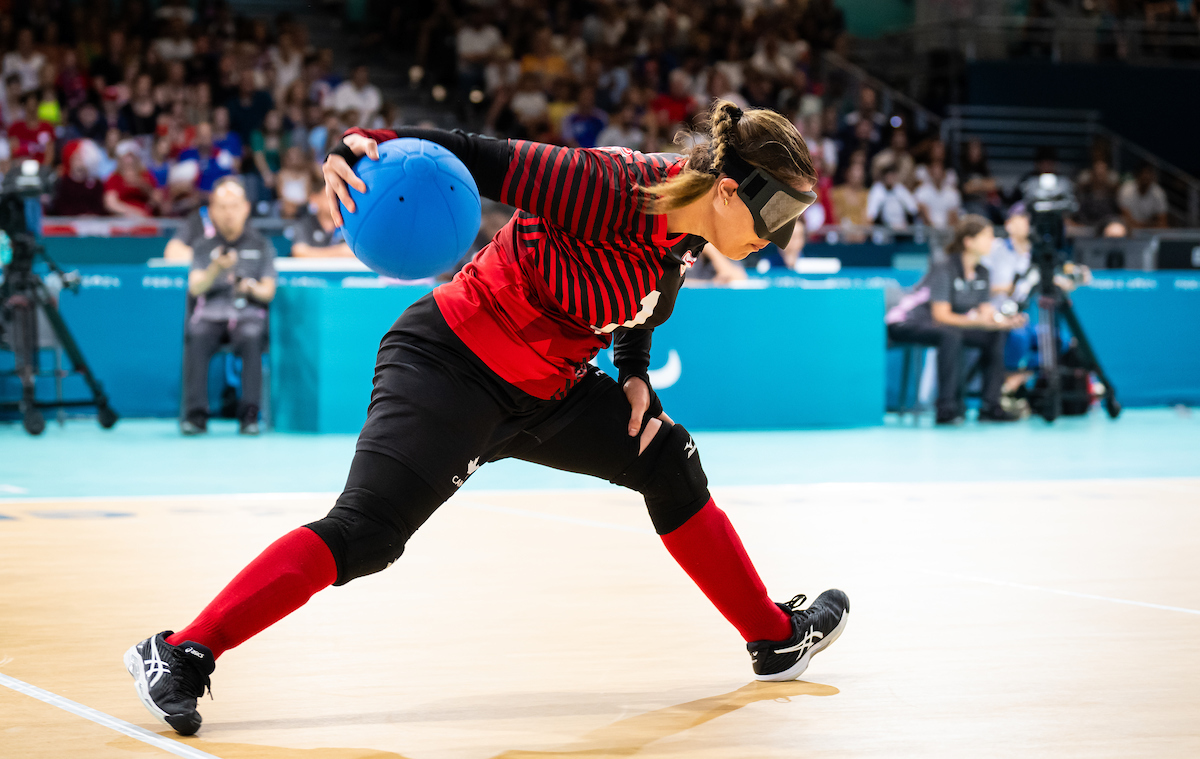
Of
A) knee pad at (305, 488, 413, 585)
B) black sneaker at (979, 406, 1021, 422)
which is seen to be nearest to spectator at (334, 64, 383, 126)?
black sneaker at (979, 406, 1021, 422)

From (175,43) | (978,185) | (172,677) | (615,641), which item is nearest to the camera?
(172,677)

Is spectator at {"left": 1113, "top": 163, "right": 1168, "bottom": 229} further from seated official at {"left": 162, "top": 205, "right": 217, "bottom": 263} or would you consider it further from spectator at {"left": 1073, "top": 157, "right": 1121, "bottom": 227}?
seated official at {"left": 162, "top": 205, "right": 217, "bottom": 263}

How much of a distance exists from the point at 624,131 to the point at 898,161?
3635mm

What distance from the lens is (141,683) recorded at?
294 centimetres

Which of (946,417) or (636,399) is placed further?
(946,417)

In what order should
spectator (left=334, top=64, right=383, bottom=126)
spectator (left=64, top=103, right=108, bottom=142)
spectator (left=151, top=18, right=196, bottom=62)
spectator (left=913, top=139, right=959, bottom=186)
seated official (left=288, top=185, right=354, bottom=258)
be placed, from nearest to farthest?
seated official (left=288, top=185, right=354, bottom=258), spectator (left=64, top=103, right=108, bottom=142), spectator (left=151, top=18, right=196, bottom=62), spectator (left=334, top=64, right=383, bottom=126), spectator (left=913, top=139, right=959, bottom=186)

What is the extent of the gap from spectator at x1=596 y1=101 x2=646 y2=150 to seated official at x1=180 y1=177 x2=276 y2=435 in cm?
641

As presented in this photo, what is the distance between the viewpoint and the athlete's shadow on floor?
281cm

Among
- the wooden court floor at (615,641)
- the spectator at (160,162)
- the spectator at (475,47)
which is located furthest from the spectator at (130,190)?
the wooden court floor at (615,641)

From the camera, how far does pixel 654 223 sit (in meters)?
3.19

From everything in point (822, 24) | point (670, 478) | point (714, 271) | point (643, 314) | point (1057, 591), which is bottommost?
point (1057, 591)

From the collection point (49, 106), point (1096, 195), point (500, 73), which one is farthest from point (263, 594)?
point (1096, 195)

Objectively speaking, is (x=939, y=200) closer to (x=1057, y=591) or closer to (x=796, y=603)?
(x=1057, y=591)

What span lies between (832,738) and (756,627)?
62cm
